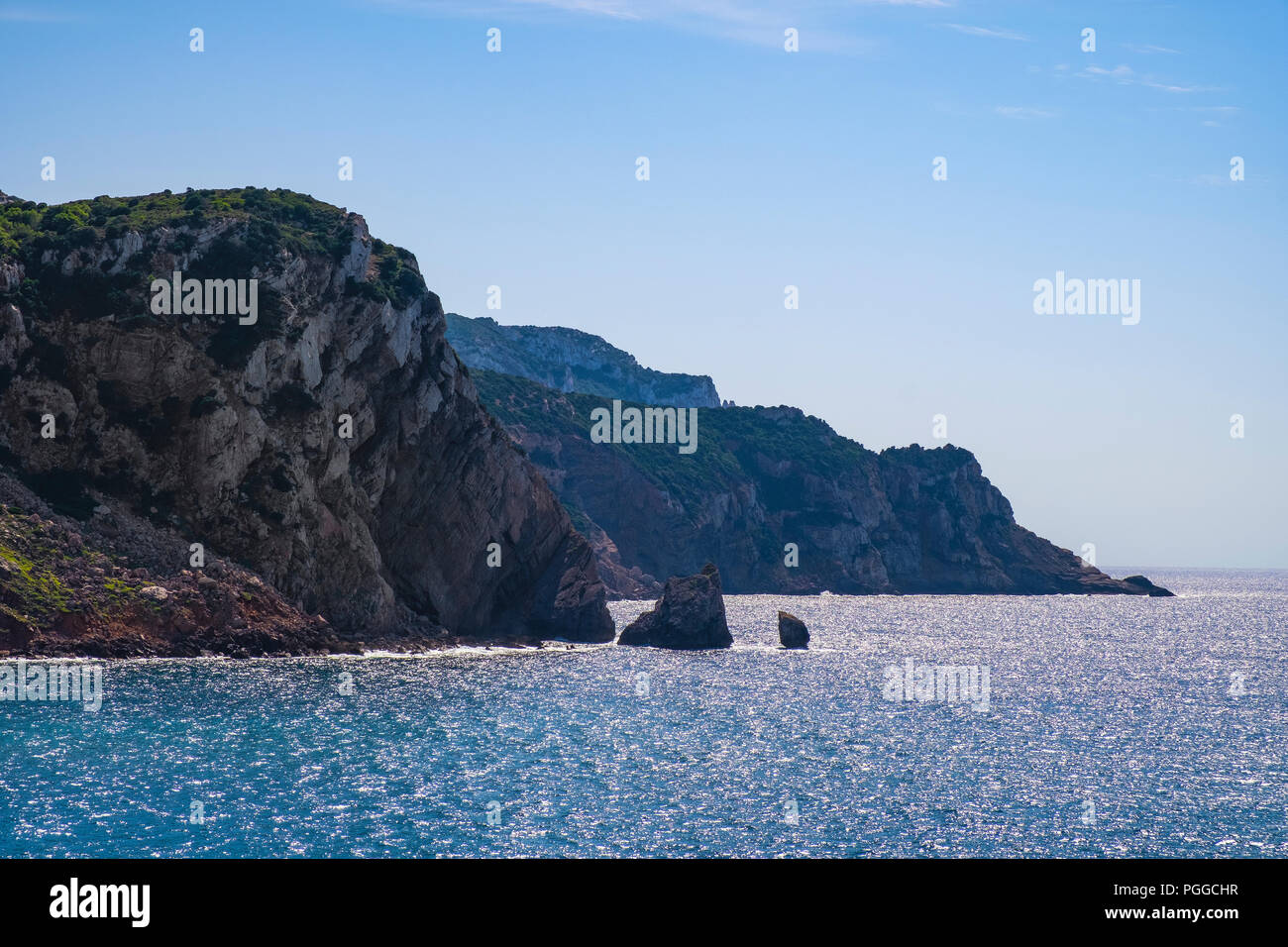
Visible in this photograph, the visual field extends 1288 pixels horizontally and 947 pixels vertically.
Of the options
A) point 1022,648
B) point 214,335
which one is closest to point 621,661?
point 214,335

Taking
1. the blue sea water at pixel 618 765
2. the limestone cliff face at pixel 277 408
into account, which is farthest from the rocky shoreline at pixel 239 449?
the blue sea water at pixel 618 765

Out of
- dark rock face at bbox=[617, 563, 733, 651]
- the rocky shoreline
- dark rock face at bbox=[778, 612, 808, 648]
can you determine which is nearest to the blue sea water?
the rocky shoreline

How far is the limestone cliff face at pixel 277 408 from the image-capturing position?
8831 centimetres

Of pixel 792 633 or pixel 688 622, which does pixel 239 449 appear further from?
pixel 792 633

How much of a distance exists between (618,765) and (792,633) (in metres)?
68.8

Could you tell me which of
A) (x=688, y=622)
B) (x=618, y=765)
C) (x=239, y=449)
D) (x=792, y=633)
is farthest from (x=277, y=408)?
(x=792, y=633)

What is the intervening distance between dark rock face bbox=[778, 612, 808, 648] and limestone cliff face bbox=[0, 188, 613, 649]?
89.7ft

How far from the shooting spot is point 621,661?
102125 millimetres

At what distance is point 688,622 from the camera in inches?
4626

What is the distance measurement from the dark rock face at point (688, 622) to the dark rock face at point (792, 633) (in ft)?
21.5

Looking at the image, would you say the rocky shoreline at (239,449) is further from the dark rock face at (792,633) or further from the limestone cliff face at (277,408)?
the dark rock face at (792,633)

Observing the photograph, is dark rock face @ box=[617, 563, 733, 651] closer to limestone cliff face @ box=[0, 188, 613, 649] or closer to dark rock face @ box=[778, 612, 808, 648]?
dark rock face @ box=[778, 612, 808, 648]
